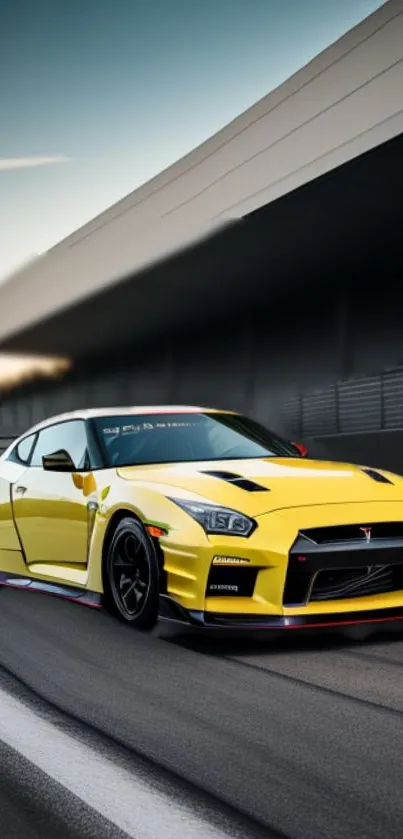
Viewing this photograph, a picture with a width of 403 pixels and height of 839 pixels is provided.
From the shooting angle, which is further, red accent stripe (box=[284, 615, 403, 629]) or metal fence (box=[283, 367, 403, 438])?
metal fence (box=[283, 367, 403, 438])

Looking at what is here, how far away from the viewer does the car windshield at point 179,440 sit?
7730mm

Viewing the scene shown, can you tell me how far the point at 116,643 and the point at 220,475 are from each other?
1.07m

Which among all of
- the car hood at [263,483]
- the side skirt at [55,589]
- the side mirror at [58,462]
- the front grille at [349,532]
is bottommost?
the side skirt at [55,589]

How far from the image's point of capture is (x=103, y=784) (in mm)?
3885

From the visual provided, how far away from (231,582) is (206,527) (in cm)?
31

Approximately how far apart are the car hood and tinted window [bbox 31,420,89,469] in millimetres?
716

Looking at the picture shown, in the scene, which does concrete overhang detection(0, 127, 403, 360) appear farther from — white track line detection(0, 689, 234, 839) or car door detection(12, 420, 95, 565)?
white track line detection(0, 689, 234, 839)

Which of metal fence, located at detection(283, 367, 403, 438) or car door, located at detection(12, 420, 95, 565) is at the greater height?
metal fence, located at detection(283, 367, 403, 438)

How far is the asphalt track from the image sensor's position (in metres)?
3.71

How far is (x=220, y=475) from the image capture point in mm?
6820

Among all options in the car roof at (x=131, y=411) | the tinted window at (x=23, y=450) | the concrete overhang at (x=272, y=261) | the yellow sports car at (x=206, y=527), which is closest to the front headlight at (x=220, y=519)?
the yellow sports car at (x=206, y=527)

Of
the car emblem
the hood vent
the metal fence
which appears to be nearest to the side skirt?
the hood vent

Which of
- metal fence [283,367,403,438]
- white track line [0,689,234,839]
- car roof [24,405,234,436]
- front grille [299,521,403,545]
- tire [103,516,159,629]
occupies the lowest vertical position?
white track line [0,689,234,839]

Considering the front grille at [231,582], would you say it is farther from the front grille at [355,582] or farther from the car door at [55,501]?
the car door at [55,501]
